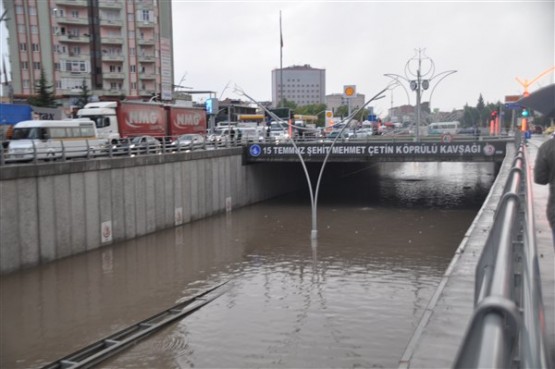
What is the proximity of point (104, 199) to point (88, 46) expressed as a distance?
2022 inches

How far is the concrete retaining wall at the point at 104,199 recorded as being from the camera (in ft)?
69.5

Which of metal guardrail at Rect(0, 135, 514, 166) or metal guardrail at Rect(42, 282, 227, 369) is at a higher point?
metal guardrail at Rect(0, 135, 514, 166)

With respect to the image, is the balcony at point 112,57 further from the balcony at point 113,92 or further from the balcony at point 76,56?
the balcony at point 113,92

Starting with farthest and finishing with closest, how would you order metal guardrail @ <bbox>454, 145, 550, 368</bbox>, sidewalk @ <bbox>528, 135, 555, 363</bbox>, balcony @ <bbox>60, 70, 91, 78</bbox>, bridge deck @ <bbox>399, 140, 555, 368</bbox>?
balcony @ <bbox>60, 70, 91, 78</bbox>, bridge deck @ <bbox>399, 140, 555, 368</bbox>, sidewalk @ <bbox>528, 135, 555, 363</bbox>, metal guardrail @ <bbox>454, 145, 550, 368</bbox>

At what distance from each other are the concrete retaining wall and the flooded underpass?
724 millimetres

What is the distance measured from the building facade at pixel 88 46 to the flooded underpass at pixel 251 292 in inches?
1538

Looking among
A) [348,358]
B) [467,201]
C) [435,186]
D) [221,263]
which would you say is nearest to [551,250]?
[348,358]

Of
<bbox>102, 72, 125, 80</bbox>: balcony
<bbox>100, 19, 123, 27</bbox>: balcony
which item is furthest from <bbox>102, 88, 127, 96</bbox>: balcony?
<bbox>100, 19, 123, 27</bbox>: balcony

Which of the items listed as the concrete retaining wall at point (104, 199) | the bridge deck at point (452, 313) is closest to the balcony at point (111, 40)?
the concrete retaining wall at point (104, 199)

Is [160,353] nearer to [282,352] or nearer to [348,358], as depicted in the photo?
[282,352]

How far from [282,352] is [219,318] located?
3091mm

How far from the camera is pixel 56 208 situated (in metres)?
23.2

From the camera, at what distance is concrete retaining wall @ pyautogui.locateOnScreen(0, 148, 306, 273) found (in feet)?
69.5

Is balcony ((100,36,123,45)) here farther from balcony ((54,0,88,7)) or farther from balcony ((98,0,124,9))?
balcony ((54,0,88,7))
